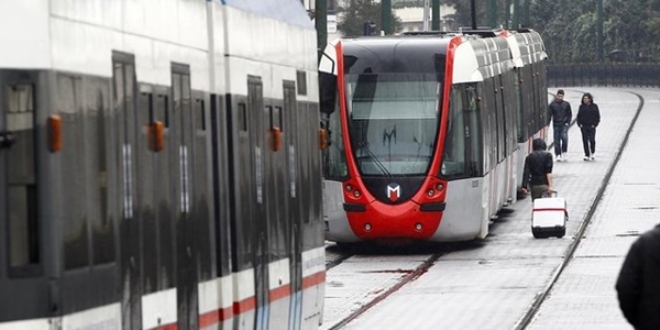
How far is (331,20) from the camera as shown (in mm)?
42312

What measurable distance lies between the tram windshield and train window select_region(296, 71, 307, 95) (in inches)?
486

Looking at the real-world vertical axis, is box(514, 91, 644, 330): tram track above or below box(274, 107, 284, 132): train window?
Answer: below

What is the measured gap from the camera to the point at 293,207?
1426 centimetres

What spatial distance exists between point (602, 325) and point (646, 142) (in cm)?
3514

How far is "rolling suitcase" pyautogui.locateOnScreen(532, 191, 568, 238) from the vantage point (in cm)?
2964

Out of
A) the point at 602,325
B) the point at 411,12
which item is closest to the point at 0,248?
the point at 602,325

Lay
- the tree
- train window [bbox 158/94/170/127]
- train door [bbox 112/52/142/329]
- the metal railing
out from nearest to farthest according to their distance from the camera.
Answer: train door [bbox 112/52/142/329] < train window [bbox 158/94/170/127] < the tree < the metal railing

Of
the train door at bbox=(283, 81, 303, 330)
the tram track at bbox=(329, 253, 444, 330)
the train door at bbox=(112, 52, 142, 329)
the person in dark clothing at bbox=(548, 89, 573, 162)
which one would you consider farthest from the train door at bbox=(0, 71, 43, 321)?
the person in dark clothing at bbox=(548, 89, 573, 162)

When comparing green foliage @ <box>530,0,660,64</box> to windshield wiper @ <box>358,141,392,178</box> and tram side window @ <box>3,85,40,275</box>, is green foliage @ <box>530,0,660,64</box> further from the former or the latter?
tram side window @ <box>3,85,40,275</box>

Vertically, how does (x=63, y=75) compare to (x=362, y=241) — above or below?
above

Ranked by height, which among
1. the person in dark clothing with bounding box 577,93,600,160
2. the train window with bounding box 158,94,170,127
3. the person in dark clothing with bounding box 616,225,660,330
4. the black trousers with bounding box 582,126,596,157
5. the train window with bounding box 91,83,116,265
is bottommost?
the black trousers with bounding box 582,126,596,157

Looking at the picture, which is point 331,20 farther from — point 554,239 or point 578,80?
point 578,80

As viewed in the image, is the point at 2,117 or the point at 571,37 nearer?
the point at 2,117

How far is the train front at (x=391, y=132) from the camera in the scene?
89.9 ft
